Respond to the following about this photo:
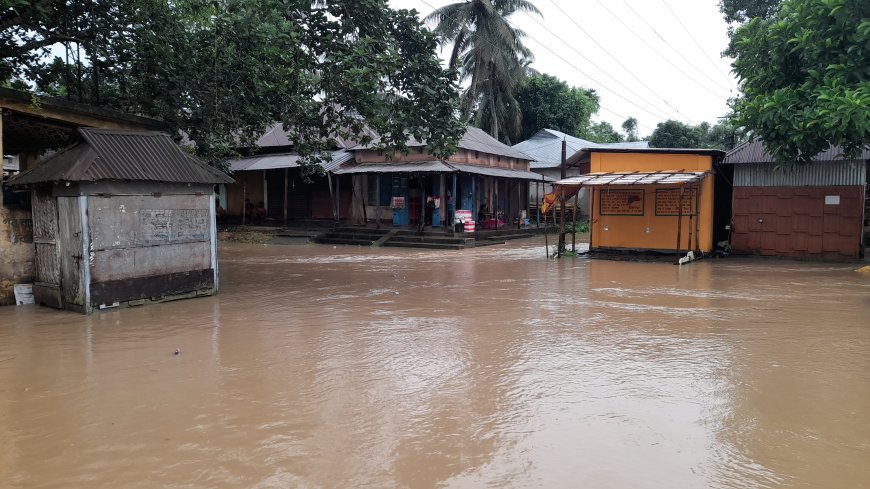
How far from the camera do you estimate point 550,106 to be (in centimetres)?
3938

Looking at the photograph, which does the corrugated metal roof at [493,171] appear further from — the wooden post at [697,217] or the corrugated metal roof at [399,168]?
A: the wooden post at [697,217]

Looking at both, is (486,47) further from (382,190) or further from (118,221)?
(118,221)

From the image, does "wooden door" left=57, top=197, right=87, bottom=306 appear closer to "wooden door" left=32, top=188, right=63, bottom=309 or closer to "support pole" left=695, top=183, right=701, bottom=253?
"wooden door" left=32, top=188, right=63, bottom=309

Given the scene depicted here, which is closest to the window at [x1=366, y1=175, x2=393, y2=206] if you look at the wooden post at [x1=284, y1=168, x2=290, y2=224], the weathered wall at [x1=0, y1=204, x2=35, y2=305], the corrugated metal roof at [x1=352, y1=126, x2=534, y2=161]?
the corrugated metal roof at [x1=352, y1=126, x2=534, y2=161]

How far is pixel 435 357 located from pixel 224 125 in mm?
7243

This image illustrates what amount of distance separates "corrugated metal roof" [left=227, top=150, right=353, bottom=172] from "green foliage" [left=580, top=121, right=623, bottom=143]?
88.4 feet

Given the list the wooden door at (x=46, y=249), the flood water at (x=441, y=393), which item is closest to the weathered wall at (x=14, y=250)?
the wooden door at (x=46, y=249)

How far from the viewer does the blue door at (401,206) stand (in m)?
23.7

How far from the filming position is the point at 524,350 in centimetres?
657

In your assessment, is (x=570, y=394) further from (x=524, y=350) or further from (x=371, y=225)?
(x=371, y=225)

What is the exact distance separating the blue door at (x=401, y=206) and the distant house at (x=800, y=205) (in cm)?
1167

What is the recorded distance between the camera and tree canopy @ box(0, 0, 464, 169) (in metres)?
10.3

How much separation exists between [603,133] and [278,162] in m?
35.7

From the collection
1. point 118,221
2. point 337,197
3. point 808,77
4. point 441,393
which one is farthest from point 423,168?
point 441,393
